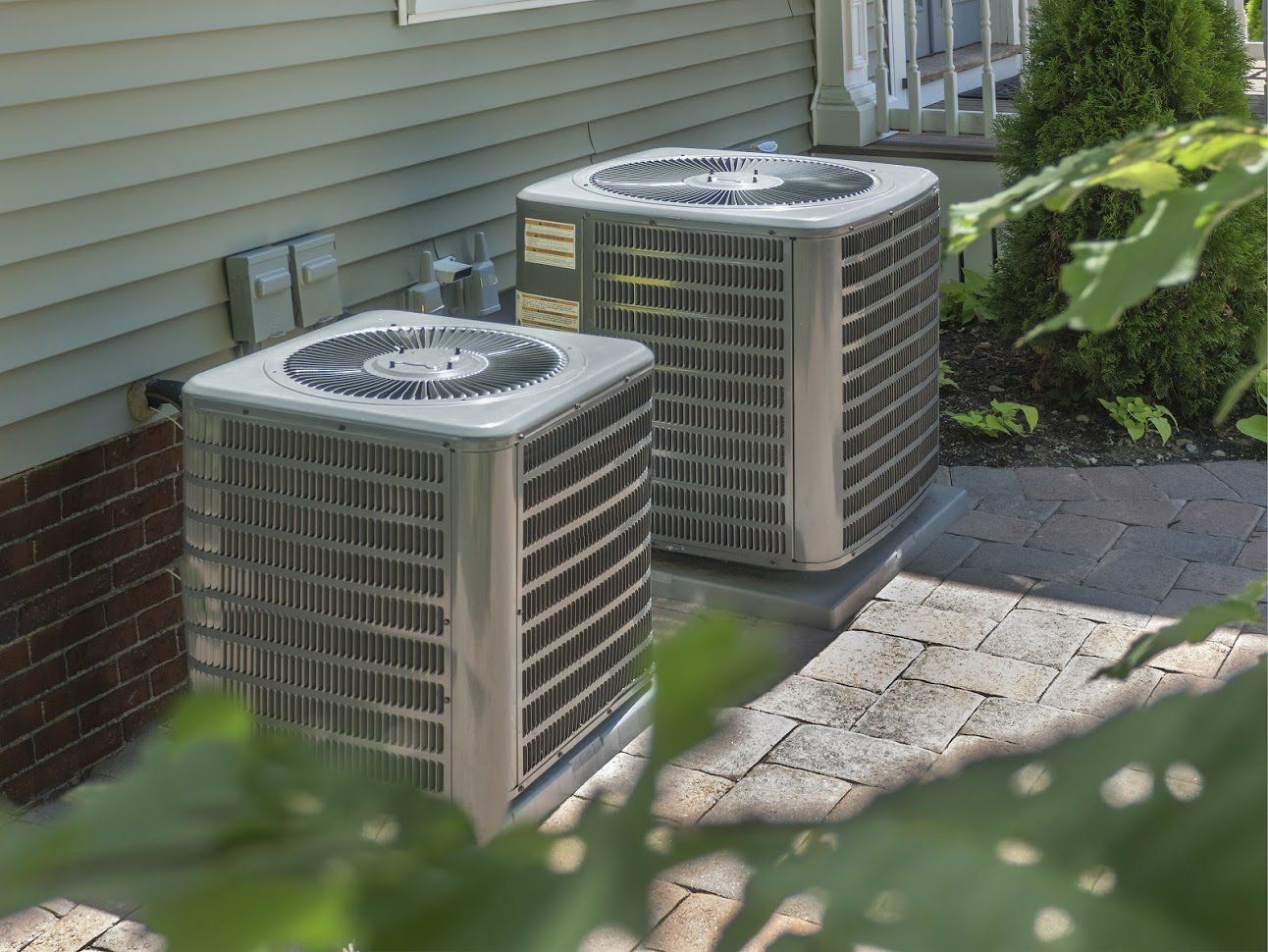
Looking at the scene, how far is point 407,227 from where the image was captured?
4324 mm

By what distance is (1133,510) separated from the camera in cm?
Result: 472

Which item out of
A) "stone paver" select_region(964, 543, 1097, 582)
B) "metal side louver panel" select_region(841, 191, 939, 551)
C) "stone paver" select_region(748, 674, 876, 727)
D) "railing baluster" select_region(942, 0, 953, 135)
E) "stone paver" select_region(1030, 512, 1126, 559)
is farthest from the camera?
"railing baluster" select_region(942, 0, 953, 135)

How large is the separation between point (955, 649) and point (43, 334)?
235 cm

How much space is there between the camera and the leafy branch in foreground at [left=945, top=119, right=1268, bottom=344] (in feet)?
1.29

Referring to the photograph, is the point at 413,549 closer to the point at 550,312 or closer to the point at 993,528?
the point at 550,312

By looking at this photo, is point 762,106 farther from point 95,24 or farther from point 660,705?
point 660,705

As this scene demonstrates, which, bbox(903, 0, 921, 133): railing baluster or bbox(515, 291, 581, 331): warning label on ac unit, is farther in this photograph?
bbox(903, 0, 921, 133): railing baluster

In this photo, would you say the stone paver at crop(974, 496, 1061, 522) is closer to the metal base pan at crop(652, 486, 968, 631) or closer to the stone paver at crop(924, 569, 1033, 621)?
the stone paver at crop(924, 569, 1033, 621)

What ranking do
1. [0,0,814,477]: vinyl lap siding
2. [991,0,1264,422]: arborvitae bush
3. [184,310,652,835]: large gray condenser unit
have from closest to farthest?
[184,310,652,835]: large gray condenser unit
[0,0,814,477]: vinyl lap siding
[991,0,1264,422]: arborvitae bush

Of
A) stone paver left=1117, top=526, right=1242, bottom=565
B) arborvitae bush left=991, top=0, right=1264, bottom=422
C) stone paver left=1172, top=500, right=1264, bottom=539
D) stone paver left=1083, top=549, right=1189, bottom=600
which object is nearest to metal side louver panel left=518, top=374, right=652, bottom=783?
stone paver left=1083, top=549, right=1189, bottom=600

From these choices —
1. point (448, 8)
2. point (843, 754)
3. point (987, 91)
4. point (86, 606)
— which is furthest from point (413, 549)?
point (987, 91)

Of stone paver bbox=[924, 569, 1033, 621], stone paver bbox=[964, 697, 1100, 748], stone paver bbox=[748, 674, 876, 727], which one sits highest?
stone paver bbox=[924, 569, 1033, 621]

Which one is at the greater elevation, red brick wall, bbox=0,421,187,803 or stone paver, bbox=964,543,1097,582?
red brick wall, bbox=0,421,187,803

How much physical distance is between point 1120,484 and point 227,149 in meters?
3.01
